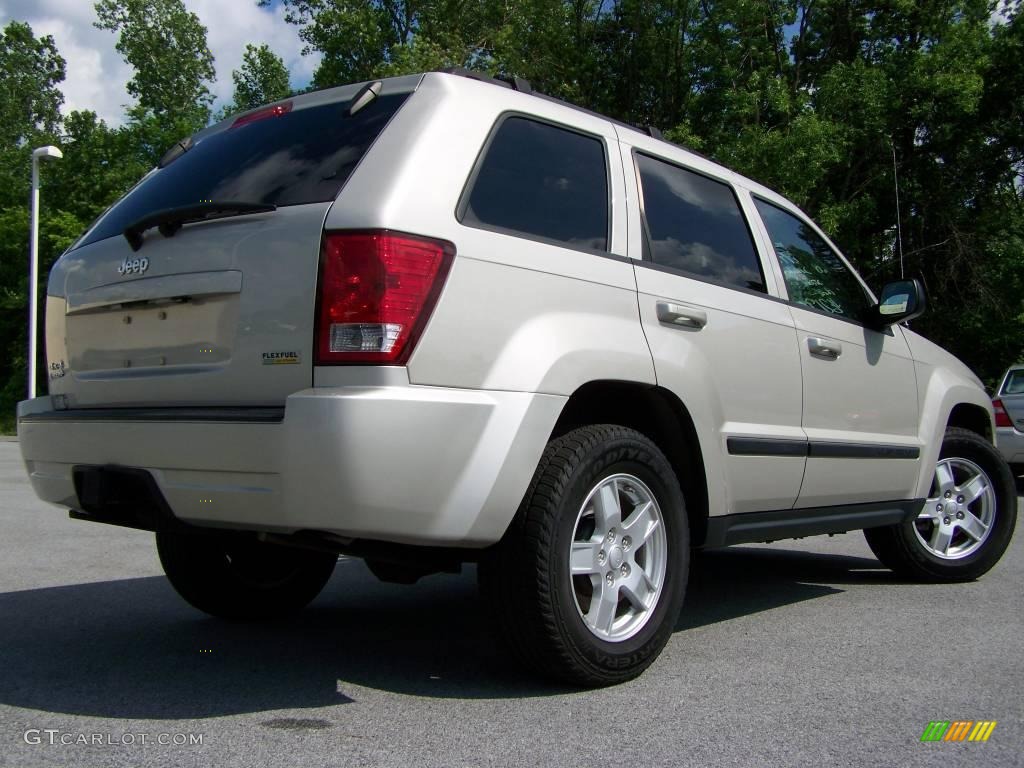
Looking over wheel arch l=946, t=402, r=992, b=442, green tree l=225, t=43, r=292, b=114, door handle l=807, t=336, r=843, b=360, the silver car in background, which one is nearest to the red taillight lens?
door handle l=807, t=336, r=843, b=360

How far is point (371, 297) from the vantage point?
111 inches

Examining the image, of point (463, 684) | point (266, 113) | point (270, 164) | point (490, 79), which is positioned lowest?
point (463, 684)

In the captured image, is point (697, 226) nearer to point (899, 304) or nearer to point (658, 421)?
point (658, 421)

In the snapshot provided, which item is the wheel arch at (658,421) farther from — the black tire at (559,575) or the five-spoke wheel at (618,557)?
the five-spoke wheel at (618,557)

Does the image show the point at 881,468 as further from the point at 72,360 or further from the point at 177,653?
the point at 72,360

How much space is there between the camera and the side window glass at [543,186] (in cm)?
318

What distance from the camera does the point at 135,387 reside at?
3262 millimetres

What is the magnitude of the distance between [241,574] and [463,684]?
1.37m

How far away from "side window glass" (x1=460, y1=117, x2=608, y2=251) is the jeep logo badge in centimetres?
105

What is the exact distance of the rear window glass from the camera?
313 cm

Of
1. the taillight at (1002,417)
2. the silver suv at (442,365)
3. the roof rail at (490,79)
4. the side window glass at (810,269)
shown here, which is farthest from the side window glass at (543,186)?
the taillight at (1002,417)

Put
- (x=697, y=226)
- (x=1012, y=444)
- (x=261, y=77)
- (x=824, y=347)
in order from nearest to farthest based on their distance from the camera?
(x=697, y=226)
(x=824, y=347)
(x=1012, y=444)
(x=261, y=77)

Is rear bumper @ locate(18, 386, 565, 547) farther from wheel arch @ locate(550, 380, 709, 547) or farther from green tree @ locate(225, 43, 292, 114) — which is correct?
green tree @ locate(225, 43, 292, 114)

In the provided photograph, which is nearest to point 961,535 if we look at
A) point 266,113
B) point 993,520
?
point 993,520
